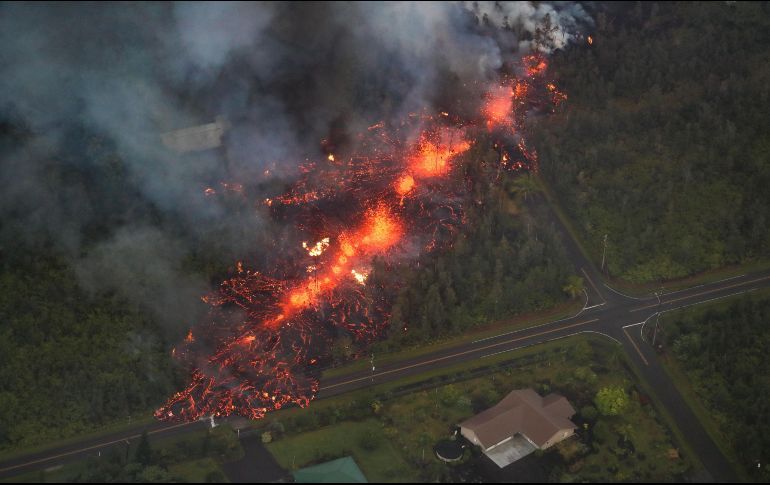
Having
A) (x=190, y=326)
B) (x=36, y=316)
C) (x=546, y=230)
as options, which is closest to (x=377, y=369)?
(x=190, y=326)

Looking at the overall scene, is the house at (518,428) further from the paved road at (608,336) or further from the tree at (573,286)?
the tree at (573,286)

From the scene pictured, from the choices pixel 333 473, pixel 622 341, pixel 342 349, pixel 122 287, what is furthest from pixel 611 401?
pixel 122 287

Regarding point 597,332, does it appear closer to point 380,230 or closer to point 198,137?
point 380,230

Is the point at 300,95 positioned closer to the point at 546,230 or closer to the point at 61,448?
the point at 546,230

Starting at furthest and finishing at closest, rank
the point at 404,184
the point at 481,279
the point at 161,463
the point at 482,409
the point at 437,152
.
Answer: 1. the point at 437,152
2. the point at 404,184
3. the point at 481,279
4. the point at 482,409
5. the point at 161,463

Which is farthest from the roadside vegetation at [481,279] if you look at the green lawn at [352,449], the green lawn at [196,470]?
the green lawn at [196,470]
